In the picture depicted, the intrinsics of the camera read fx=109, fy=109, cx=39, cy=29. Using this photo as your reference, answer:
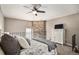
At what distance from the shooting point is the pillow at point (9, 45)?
1.63 meters

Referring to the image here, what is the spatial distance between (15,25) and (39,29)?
0.38 m

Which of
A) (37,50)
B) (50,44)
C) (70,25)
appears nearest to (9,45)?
(37,50)

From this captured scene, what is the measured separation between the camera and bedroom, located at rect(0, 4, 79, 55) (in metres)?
1.65

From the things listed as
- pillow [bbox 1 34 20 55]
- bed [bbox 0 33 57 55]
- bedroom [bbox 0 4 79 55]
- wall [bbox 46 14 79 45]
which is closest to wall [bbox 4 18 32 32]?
bedroom [bbox 0 4 79 55]

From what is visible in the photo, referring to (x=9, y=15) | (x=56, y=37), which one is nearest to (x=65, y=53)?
(x=56, y=37)

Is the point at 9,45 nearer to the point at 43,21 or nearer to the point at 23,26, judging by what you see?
the point at 23,26

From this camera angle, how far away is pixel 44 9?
171 centimetres

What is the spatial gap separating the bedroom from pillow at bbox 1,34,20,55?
0.30ft

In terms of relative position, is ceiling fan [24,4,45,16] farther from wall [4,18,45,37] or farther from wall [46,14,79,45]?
wall [46,14,79,45]
